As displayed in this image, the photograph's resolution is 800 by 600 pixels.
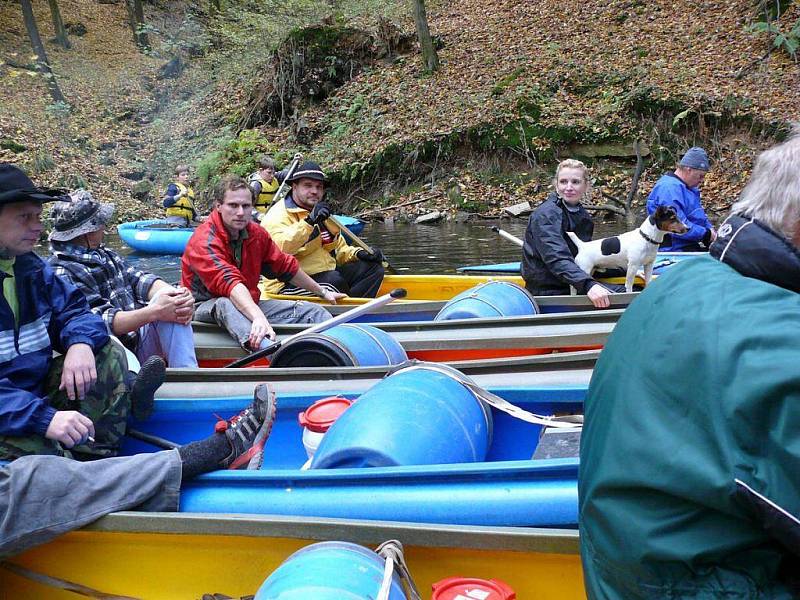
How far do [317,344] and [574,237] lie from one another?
2826mm

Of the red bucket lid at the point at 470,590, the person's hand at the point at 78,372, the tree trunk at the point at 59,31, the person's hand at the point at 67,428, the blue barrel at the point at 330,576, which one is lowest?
the red bucket lid at the point at 470,590

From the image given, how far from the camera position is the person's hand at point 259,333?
468cm

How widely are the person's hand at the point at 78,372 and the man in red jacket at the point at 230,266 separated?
5.90 ft

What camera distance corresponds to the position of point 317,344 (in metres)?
4.02

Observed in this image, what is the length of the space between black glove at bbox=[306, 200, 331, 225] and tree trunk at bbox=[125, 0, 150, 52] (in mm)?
28900

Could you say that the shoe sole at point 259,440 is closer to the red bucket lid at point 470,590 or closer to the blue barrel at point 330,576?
the blue barrel at point 330,576

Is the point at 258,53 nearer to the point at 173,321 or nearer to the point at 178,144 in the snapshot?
the point at 178,144

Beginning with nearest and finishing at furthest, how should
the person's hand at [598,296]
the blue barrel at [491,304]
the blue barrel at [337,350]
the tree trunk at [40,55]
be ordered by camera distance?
the blue barrel at [337,350]
the blue barrel at [491,304]
the person's hand at [598,296]
the tree trunk at [40,55]

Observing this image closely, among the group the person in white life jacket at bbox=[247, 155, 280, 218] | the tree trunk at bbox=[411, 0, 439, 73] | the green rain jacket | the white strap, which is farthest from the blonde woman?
the tree trunk at bbox=[411, 0, 439, 73]

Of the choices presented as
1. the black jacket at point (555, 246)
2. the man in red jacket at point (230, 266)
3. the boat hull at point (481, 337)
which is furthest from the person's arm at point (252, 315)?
the black jacket at point (555, 246)

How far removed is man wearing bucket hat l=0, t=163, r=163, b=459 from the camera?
2.65 m

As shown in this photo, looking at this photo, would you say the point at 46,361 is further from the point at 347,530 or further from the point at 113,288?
the point at 347,530

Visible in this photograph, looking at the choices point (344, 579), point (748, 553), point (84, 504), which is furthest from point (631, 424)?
point (84, 504)

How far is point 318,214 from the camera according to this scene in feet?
20.0
